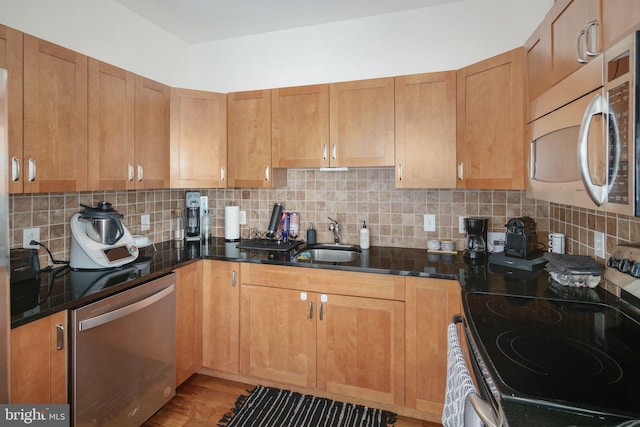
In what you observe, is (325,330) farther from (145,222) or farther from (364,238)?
(145,222)

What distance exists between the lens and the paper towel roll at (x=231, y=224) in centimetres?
291

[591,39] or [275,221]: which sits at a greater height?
[591,39]

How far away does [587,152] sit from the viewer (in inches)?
41.3

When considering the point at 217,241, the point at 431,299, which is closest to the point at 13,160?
the point at 217,241

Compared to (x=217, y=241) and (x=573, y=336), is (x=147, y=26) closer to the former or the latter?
(x=217, y=241)

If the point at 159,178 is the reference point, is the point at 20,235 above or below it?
below

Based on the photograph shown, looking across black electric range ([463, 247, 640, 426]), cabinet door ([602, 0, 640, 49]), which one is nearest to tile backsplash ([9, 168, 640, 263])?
black electric range ([463, 247, 640, 426])

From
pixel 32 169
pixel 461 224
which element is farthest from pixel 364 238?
pixel 32 169

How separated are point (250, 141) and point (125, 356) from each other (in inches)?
62.1

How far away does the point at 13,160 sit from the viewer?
61.2 inches

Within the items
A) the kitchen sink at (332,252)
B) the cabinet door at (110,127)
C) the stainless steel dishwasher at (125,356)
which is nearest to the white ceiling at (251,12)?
the cabinet door at (110,127)

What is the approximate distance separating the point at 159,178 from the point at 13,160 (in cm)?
93

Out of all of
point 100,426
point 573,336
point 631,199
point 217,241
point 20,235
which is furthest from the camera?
point 217,241

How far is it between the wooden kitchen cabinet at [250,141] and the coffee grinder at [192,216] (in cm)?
41
